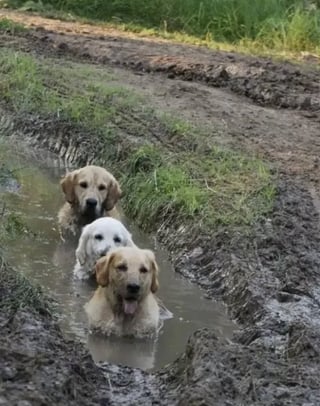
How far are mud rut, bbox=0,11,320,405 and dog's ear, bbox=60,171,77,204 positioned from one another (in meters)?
1.13

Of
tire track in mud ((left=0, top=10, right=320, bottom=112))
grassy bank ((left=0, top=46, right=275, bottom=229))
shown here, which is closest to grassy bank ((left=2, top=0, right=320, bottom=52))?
tire track in mud ((left=0, top=10, right=320, bottom=112))

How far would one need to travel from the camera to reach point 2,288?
7.53 metres

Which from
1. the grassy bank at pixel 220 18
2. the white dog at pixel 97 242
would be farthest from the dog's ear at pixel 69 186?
the grassy bank at pixel 220 18

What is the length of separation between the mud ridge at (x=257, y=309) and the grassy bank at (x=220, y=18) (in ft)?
28.5

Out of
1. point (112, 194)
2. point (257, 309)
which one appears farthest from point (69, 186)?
point (257, 309)

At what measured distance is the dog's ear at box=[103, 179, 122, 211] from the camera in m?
10.9

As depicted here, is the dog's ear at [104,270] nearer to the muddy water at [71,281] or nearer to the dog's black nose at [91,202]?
the muddy water at [71,281]

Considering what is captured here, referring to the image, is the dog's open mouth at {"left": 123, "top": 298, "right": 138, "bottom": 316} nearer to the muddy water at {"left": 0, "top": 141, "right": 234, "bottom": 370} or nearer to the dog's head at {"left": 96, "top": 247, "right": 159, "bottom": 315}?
the dog's head at {"left": 96, "top": 247, "right": 159, "bottom": 315}

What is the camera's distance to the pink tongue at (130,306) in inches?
326

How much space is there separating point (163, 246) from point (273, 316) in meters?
2.54

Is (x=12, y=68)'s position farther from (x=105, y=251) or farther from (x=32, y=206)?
(x=105, y=251)

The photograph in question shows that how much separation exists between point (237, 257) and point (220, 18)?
12892 mm

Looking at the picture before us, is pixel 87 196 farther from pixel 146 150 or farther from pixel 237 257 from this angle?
pixel 237 257

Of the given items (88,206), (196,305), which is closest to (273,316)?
(196,305)
